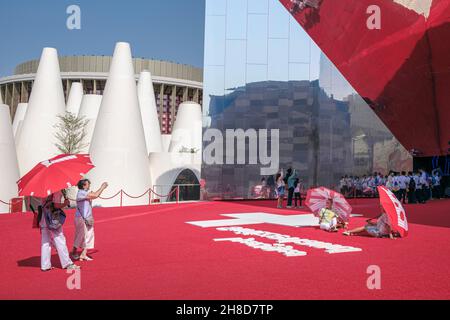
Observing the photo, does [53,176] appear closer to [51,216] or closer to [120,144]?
[51,216]

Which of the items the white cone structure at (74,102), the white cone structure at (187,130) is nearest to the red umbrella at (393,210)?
the white cone structure at (187,130)

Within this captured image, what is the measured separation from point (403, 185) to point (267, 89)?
774 centimetres

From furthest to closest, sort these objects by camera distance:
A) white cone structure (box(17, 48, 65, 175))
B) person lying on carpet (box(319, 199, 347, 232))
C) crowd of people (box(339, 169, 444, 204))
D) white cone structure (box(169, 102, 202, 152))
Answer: white cone structure (box(169, 102, 202, 152)), white cone structure (box(17, 48, 65, 175)), crowd of people (box(339, 169, 444, 204)), person lying on carpet (box(319, 199, 347, 232))

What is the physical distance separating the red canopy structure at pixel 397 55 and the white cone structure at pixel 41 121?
13.3 m

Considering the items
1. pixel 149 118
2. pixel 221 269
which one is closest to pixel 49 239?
pixel 221 269

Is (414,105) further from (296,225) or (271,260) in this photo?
(271,260)

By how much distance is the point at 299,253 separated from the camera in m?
8.16

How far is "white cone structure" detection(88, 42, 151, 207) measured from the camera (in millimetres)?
21094

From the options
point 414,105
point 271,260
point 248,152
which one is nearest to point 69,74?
point 248,152

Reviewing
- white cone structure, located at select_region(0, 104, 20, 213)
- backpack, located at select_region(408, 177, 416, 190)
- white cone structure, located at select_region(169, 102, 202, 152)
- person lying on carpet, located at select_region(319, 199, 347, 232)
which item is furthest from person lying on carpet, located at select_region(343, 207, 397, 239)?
white cone structure, located at select_region(169, 102, 202, 152)

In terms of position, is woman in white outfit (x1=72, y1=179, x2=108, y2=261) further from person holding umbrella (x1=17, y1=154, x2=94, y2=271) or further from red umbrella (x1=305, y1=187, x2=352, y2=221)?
red umbrella (x1=305, y1=187, x2=352, y2=221)

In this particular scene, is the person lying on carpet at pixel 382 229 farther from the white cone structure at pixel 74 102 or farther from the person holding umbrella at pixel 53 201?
the white cone structure at pixel 74 102

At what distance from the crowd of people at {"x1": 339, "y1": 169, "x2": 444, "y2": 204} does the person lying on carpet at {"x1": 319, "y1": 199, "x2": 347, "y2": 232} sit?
9959 mm

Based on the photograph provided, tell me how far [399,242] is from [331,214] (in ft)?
6.50
